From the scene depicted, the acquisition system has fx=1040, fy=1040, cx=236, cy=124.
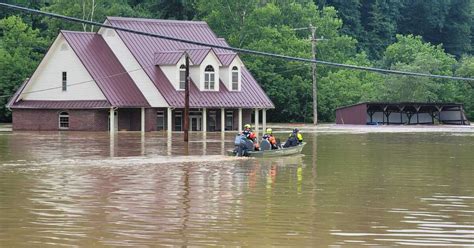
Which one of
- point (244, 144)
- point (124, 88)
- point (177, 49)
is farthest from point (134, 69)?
point (244, 144)

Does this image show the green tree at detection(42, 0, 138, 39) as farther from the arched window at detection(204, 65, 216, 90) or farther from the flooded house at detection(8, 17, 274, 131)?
the arched window at detection(204, 65, 216, 90)

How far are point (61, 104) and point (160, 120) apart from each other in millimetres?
7260

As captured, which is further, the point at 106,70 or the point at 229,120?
the point at 229,120

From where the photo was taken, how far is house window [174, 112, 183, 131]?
76.7m

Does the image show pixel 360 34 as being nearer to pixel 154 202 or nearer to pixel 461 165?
pixel 461 165

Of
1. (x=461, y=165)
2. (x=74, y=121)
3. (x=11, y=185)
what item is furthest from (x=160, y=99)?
(x=11, y=185)

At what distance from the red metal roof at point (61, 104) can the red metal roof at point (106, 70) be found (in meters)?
0.96

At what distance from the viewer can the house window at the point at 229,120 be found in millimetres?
79188

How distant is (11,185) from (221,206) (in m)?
7.59

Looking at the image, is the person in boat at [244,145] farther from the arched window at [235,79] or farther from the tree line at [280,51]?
the tree line at [280,51]

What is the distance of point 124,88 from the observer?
246 feet

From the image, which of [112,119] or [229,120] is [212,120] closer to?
[229,120]

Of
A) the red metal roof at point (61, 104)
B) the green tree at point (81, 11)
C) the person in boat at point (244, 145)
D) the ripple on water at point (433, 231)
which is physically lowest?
the ripple on water at point (433, 231)

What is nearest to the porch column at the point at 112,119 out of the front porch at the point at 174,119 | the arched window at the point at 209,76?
the front porch at the point at 174,119
